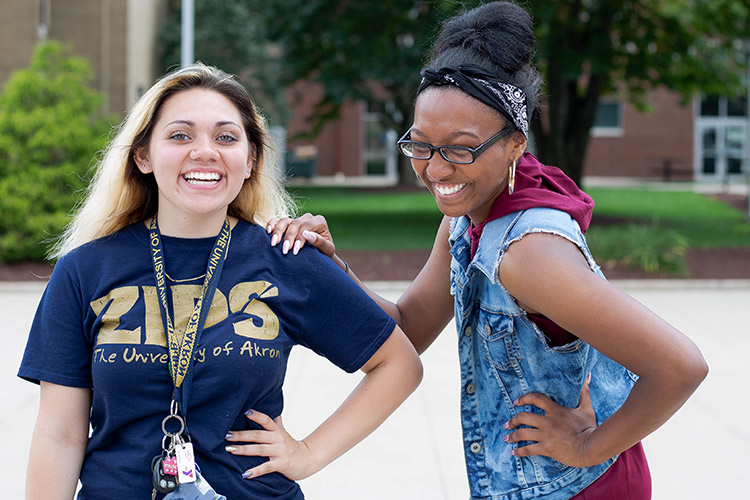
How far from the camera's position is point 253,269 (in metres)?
2.17

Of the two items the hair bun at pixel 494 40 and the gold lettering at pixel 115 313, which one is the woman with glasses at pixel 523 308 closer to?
the hair bun at pixel 494 40

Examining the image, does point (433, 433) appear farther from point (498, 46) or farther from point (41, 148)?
point (41, 148)

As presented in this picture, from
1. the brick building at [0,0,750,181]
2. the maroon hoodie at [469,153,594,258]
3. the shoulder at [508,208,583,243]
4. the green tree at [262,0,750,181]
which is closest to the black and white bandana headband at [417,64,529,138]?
the maroon hoodie at [469,153,594,258]

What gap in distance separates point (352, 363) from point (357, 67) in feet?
46.1

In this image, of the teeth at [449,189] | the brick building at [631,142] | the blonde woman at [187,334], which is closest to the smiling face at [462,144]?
the teeth at [449,189]

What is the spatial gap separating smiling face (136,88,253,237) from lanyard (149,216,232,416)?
0.07 m

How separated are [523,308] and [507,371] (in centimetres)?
19

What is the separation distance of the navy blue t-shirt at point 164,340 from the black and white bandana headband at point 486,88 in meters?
0.59

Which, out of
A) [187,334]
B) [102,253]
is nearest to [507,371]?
[187,334]

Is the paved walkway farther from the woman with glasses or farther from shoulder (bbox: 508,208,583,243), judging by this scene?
shoulder (bbox: 508,208,583,243)

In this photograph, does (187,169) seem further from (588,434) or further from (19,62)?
(19,62)

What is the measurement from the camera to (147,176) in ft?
7.97

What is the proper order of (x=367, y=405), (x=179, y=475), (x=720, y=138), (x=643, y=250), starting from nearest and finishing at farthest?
(x=179, y=475)
(x=367, y=405)
(x=643, y=250)
(x=720, y=138)

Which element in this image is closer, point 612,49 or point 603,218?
point 612,49
